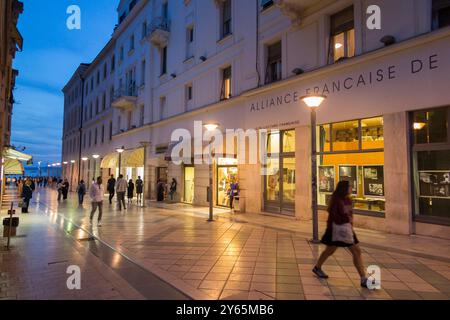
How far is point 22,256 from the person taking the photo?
7.29 meters

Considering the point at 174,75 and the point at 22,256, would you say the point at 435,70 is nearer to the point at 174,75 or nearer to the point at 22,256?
the point at 22,256

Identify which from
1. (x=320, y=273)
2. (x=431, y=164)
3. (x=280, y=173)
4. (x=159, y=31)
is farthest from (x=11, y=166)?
(x=431, y=164)

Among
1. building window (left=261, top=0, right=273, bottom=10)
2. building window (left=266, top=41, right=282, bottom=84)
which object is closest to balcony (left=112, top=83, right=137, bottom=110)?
building window (left=261, top=0, right=273, bottom=10)

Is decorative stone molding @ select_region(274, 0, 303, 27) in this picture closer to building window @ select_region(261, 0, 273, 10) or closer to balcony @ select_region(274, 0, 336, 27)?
balcony @ select_region(274, 0, 336, 27)

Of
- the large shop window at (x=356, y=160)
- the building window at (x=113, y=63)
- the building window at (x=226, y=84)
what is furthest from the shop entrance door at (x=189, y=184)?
Answer: the building window at (x=113, y=63)

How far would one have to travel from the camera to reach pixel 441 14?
9039 millimetres

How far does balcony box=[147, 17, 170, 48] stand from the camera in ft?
74.1

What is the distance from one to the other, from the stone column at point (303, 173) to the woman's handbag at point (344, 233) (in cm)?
700

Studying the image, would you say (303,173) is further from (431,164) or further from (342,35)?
(342,35)

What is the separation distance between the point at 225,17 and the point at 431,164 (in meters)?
13.2

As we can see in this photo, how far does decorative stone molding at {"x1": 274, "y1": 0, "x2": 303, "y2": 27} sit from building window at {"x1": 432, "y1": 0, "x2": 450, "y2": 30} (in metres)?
4.71

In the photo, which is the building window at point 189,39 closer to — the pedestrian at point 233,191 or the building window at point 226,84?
the building window at point 226,84

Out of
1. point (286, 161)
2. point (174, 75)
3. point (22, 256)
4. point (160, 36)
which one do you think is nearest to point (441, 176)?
point (286, 161)
